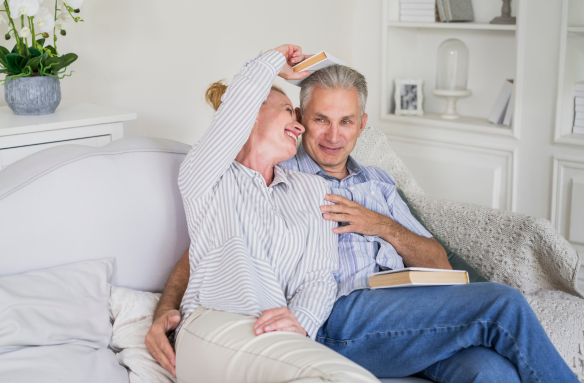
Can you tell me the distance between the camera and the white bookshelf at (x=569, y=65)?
268 cm

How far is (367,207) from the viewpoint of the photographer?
1.73 metres

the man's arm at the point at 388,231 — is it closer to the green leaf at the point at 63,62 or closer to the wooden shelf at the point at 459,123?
the green leaf at the point at 63,62

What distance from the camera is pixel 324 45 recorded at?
3.40 meters

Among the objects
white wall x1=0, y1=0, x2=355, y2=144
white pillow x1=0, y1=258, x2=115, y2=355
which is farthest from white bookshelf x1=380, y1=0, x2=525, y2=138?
white pillow x1=0, y1=258, x2=115, y2=355

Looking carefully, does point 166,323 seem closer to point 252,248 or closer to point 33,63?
point 252,248

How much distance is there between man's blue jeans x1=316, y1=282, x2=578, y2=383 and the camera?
127cm

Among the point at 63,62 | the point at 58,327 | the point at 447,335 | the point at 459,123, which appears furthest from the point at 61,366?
the point at 459,123

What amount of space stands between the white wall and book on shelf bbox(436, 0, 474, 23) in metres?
0.71

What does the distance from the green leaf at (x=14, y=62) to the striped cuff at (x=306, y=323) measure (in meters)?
1.26

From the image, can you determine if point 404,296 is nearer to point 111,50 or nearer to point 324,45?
point 111,50

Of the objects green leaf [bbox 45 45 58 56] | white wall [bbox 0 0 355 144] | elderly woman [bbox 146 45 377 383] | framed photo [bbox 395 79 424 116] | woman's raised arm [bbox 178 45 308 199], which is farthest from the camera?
framed photo [bbox 395 79 424 116]

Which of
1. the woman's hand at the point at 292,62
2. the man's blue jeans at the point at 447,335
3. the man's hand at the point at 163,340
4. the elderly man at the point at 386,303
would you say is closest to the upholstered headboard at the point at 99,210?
the elderly man at the point at 386,303

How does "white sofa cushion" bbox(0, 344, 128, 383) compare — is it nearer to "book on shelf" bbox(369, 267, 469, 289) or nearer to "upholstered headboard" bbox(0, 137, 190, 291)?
"upholstered headboard" bbox(0, 137, 190, 291)

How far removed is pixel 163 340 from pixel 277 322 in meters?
0.27
